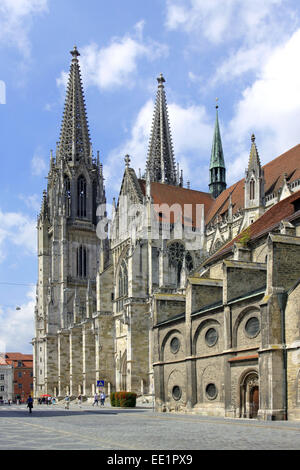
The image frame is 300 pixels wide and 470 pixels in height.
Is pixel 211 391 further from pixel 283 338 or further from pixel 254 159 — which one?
pixel 254 159

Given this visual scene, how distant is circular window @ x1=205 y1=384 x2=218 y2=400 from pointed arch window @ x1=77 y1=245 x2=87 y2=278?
42.4 m

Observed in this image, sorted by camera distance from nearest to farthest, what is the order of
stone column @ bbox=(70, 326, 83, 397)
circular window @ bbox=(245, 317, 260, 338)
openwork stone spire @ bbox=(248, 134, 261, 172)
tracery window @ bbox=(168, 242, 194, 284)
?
circular window @ bbox=(245, 317, 260, 338), openwork stone spire @ bbox=(248, 134, 261, 172), tracery window @ bbox=(168, 242, 194, 284), stone column @ bbox=(70, 326, 83, 397)

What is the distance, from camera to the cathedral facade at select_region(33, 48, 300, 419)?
2133 centimetres

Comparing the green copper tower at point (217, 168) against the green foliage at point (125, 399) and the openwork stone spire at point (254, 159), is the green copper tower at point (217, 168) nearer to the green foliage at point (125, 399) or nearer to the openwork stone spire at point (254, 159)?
the openwork stone spire at point (254, 159)

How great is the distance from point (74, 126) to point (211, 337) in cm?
5119

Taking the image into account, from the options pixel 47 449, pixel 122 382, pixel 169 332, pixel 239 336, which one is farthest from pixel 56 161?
pixel 47 449

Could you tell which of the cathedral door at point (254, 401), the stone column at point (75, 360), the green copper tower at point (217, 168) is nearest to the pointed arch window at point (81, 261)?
the stone column at point (75, 360)

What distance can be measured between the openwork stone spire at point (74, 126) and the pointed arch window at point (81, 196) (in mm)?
2659

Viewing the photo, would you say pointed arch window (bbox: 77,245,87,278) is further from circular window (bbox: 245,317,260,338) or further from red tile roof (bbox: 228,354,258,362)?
circular window (bbox: 245,317,260,338)

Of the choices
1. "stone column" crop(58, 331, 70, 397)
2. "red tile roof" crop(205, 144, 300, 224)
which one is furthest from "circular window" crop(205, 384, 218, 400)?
"stone column" crop(58, 331, 70, 397)

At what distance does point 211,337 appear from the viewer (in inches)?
1006

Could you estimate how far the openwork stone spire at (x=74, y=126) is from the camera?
70.8m

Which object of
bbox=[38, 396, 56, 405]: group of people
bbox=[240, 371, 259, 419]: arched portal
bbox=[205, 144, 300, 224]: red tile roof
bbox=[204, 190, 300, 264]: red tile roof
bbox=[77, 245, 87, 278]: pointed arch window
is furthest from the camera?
bbox=[77, 245, 87, 278]: pointed arch window
